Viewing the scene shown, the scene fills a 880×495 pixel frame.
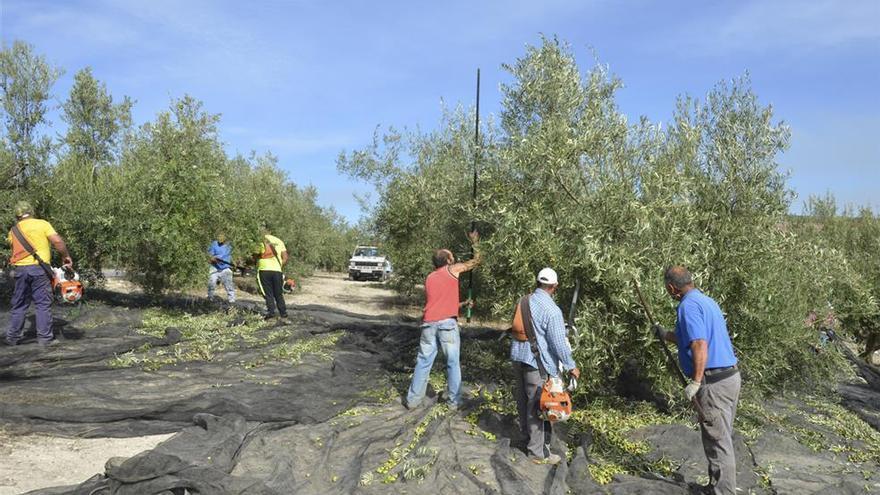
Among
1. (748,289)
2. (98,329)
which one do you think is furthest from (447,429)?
(98,329)

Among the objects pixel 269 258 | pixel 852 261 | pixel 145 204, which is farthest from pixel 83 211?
pixel 852 261

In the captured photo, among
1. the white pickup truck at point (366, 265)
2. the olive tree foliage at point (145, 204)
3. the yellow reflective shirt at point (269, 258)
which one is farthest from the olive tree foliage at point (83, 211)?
the white pickup truck at point (366, 265)

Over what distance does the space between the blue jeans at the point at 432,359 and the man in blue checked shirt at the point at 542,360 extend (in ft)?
4.53

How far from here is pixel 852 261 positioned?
14.8 m

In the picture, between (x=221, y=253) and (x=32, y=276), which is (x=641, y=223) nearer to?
(x=32, y=276)

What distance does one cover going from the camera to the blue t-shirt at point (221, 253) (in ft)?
45.4

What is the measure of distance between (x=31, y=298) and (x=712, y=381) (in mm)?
8624

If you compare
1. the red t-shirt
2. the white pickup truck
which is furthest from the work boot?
the white pickup truck

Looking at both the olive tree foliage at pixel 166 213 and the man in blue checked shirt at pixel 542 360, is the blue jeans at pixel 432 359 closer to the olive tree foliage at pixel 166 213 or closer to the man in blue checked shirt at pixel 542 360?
the man in blue checked shirt at pixel 542 360

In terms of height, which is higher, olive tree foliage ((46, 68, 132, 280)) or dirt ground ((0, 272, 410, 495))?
olive tree foliage ((46, 68, 132, 280))

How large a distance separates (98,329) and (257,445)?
20.6 feet

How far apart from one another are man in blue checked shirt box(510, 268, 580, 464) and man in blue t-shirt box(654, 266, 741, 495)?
98cm

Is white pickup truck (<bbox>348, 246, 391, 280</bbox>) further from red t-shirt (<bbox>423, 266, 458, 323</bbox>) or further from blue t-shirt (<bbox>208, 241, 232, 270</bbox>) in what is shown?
red t-shirt (<bbox>423, 266, 458, 323</bbox>)

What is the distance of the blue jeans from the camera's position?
697 cm
